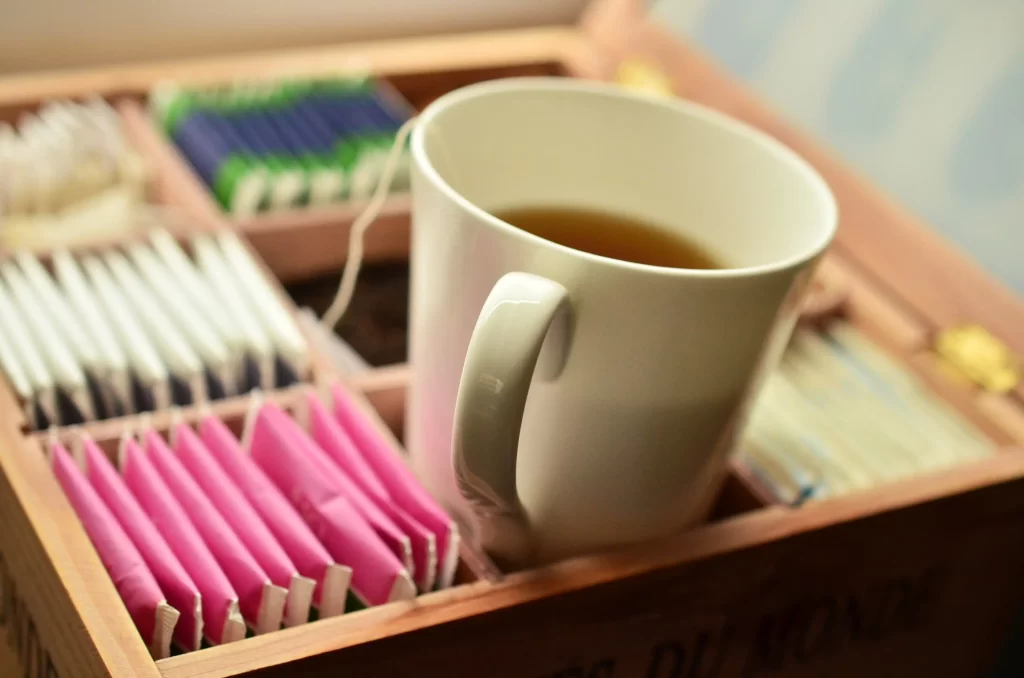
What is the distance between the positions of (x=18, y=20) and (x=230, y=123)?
16cm

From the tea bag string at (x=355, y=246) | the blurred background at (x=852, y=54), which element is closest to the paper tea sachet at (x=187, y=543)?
the tea bag string at (x=355, y=246)

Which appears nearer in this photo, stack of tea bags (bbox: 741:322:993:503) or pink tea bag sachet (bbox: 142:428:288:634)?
pink tea bag sachet (bbox: 142:428:288:634)

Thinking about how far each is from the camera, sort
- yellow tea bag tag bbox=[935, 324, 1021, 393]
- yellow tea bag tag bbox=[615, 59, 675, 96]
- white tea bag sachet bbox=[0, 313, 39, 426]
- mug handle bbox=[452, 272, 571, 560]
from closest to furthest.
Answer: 1. mug handle bbox=[452, 272, 571, 560]
2. white tea bag sachet bbox=[0, 313, 39, 426]
3. yellow tea bag tag bbox=[935, 324, 1021, 393]
4. yellow tea bag tag bbox=[615, 59, 675, 96]

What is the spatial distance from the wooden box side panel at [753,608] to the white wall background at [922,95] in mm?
178

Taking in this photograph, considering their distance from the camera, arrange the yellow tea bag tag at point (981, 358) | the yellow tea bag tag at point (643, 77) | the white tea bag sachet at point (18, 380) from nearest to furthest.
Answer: the white tea bag sachet at point (18, 380) → the yellow tea bag tag at point (981, 358) → the yellow tea bag tag at point (643, 77)

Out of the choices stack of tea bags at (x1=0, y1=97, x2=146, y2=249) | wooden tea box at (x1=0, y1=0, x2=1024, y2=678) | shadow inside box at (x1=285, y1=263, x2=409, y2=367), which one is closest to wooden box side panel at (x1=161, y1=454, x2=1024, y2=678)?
wooden tea box at (x1=0, y1=0, x2=1024, y2=678)

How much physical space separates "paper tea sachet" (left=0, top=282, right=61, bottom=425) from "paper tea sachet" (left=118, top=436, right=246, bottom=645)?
5 centimetres

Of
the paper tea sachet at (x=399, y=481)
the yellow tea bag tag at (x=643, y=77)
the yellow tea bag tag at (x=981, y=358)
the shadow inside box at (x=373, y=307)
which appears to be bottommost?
the shadow inside box at (x=373, y=307)

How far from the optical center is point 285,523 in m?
0.43

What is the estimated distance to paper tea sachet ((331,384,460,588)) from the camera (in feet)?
1.43

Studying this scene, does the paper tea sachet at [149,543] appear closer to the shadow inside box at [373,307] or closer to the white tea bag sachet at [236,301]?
the white tea bag sachet at [236,301]

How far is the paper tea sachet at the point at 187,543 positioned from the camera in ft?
1.28

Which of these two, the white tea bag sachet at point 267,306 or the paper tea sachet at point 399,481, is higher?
the paper tea sachet at point 399,481

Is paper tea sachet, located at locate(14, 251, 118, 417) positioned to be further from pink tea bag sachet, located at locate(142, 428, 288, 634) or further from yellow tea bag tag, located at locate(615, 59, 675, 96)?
yellow tea bag tag, located at locate(615, 59, 675, 96)
